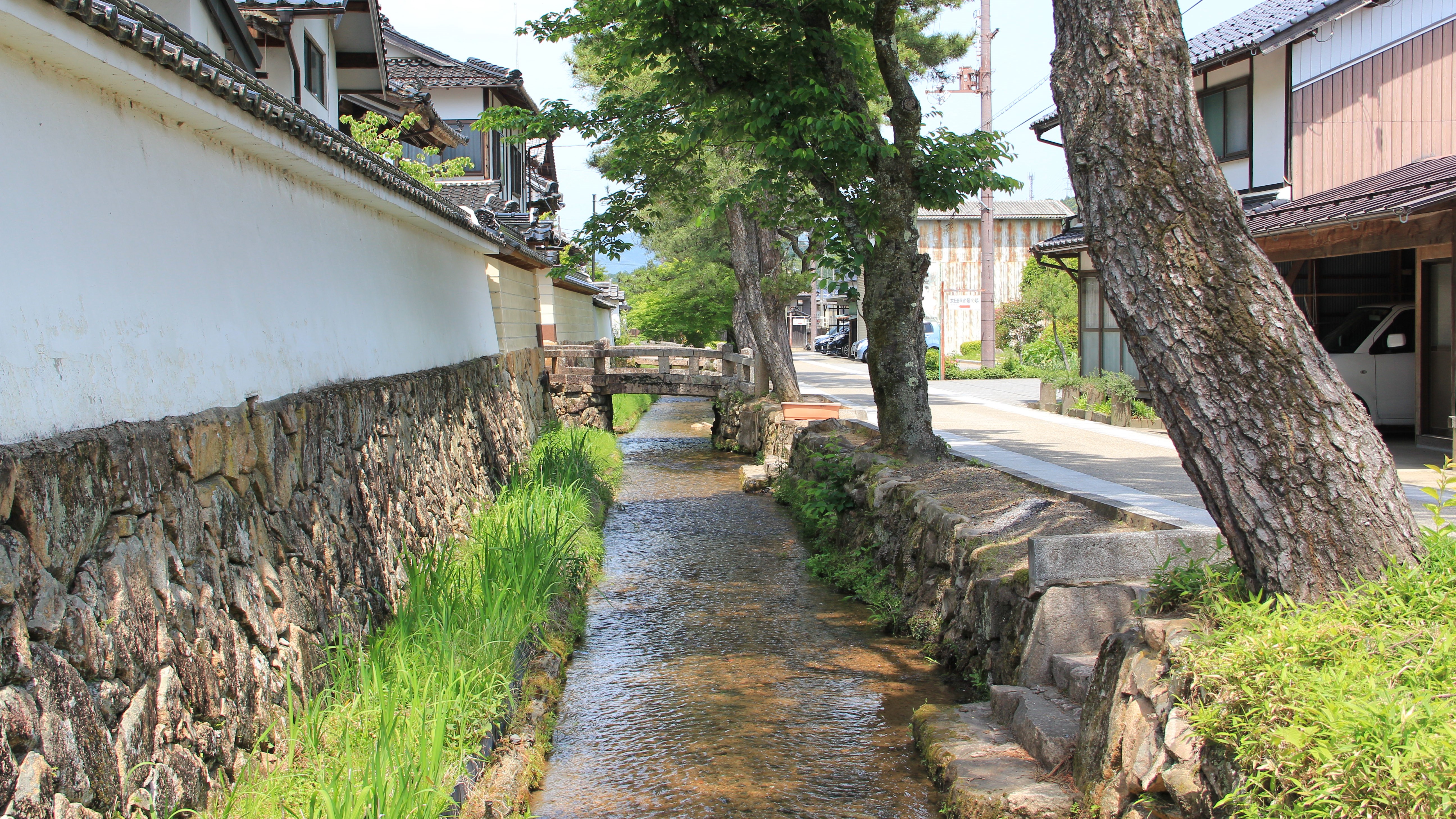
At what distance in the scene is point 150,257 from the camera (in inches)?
172

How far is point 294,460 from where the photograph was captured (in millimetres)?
5543

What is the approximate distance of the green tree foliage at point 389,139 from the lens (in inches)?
555

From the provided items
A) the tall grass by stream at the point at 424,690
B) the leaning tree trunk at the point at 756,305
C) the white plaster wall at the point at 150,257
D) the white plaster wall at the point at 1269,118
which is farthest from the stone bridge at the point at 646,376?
the white plaster wall at the point at 150,257

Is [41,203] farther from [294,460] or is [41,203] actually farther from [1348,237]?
[1348,237]

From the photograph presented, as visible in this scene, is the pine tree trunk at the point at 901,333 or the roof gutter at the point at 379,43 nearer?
the pine tree trunk at the point at 901,333

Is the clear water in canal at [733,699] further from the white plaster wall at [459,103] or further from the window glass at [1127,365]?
the white plaster wall at [459,103]

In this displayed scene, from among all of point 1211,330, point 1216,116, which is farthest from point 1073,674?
point 1216,116

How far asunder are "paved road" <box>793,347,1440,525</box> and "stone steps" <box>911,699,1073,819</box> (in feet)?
6.52

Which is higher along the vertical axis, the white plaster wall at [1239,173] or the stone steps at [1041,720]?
the white plaster wall at [1239,173]

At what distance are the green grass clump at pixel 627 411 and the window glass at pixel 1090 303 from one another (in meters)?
10.3

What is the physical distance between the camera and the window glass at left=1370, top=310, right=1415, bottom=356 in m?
12.8

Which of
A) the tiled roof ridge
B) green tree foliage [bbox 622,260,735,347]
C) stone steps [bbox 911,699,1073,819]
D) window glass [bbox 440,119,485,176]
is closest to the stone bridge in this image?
window glass [bbox 440,119,485,176]

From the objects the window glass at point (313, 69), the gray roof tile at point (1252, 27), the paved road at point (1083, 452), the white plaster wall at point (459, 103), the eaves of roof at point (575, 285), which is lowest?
the paved road at point (1083, 452)

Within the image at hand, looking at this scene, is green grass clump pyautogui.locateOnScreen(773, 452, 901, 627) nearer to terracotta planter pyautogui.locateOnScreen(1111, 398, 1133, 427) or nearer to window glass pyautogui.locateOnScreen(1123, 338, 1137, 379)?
terracotta planter pyautogui.locateOnScreen(1111, 398, 1133, 427)
